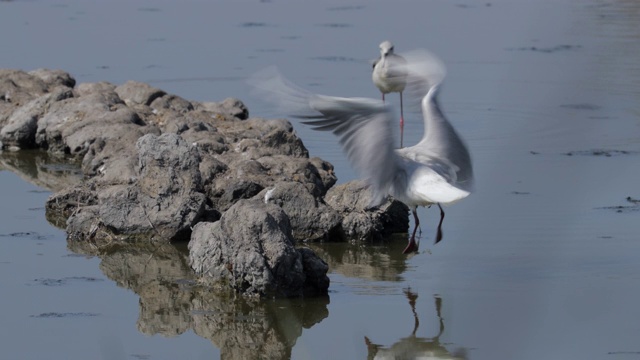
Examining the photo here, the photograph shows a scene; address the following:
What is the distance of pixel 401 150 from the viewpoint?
692cm

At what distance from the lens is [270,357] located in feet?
19.0

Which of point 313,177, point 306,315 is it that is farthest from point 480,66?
point 306,315

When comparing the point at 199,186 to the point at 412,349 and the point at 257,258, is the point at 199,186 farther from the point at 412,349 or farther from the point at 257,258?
the point at 412,349

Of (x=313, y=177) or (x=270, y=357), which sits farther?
(x=313, y=177)

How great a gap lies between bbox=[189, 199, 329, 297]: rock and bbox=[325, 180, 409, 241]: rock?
1.31m

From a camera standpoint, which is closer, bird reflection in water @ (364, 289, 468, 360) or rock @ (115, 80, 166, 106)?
bird reflection in water @ (364, 289, 468, 360)

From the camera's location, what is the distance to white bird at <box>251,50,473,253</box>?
6.14 metres

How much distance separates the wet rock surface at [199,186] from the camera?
680 cm

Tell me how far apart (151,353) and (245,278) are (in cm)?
100

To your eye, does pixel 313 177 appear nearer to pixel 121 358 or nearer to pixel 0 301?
pixel 0 301

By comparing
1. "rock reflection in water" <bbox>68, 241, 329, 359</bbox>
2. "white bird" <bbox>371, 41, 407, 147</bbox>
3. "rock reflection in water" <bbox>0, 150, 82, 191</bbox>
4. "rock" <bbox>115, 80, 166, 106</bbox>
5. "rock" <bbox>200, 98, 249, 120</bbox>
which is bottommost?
"rock reflection in water" <bbox>0, 150, 82, 191</bbox>

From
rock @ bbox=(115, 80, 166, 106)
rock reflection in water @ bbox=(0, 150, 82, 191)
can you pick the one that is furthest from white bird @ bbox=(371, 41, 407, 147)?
rock reflection in water @ bbox=(0, 150, 82, 191)

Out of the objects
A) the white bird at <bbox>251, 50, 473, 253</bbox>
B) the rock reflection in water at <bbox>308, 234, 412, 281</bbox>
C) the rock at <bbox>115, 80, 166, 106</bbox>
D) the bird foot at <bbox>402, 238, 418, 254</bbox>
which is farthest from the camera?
the rock at <bbox>115, 80, 166, 106</bbox>

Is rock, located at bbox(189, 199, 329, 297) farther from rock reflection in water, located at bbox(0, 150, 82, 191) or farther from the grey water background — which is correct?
rock reflection in water, located at bbox(0, 150, 82, 191)
